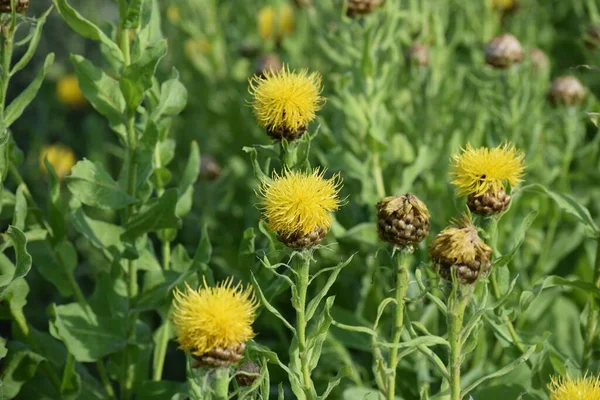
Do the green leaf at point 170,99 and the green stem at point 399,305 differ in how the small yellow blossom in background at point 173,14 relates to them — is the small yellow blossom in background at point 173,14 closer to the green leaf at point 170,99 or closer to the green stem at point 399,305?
the green leaf at point 170,99

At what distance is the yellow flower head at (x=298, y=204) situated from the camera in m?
A: 1.75

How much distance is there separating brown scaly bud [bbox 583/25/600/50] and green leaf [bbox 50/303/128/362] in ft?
6.56

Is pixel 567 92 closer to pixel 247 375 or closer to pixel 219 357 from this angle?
pixel 247 375

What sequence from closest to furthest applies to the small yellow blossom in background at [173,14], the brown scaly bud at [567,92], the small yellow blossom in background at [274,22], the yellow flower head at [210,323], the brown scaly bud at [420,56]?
the yellow flower head at [210,323] < the brown scaly bud at [567,92] < the brown scaly bud at [420,56] < the small yellow blossom in background at [274,22] < the small yellow blossom in background at [173,14]

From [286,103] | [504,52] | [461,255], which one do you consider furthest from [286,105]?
[504,52]

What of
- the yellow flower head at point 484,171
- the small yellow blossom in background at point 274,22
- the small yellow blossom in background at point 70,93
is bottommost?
the small yellow blossom in background at point 70,93

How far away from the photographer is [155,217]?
230 cm

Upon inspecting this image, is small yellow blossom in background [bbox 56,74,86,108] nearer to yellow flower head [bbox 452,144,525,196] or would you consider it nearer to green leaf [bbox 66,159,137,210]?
green leaf [bbox 66,159,137,210]

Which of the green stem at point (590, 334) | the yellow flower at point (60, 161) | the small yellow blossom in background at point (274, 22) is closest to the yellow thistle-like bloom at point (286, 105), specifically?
the green stem at point (590, 334)

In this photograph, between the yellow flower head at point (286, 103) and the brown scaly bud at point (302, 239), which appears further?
the yellow flower head at point (286, 103)

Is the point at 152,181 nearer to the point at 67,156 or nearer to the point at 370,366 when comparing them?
the point at 370,366

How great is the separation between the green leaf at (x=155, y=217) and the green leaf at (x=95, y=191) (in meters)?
0.06

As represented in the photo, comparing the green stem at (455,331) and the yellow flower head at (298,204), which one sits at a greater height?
the yellow flower head at (298,204)

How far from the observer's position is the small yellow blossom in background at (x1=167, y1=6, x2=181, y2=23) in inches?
177
